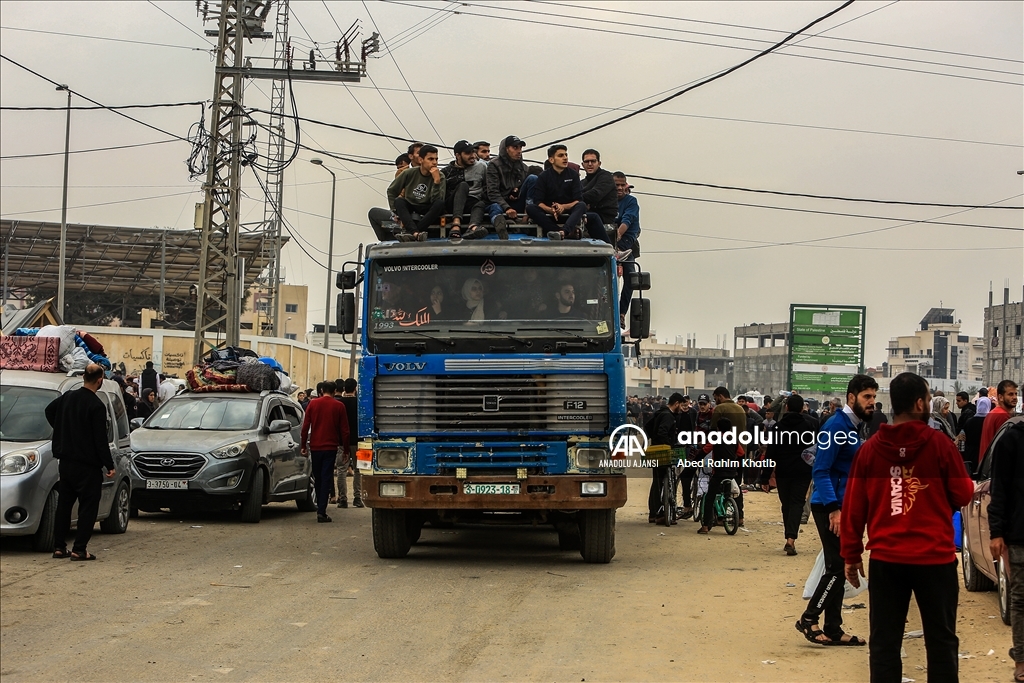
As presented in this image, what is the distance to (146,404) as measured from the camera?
2245cm

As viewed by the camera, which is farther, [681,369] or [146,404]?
[681,369]

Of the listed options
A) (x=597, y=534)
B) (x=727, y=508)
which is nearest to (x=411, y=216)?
(x=597, y=534)

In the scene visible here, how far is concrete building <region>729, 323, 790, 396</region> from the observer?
7000cm

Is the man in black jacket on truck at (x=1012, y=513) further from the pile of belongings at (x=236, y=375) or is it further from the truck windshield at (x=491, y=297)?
the pile of belongings at (x=236, y=375)

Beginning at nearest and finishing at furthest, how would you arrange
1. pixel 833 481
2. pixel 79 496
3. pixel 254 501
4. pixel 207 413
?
pixel 833 481 → pixel 79 496 → pixel 254 501 → pixel 207 413

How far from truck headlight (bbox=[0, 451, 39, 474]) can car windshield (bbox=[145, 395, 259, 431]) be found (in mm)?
4377

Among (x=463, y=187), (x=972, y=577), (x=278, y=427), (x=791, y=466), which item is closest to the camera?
(x=972, y=577)

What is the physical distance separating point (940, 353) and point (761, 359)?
10.8m

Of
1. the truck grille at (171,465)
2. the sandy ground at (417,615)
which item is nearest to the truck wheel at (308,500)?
the truck grille at (171,465)

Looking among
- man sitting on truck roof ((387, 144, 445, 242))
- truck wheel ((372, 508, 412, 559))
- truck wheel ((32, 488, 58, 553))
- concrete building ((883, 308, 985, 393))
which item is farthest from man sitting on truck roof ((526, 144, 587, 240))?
concrete building ((883, 308, 985, 393))

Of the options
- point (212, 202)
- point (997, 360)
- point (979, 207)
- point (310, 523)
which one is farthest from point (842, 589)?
point (997, 360)

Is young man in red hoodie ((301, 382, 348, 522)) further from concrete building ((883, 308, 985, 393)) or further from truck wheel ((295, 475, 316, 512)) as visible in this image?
concrete building ((883, 308, 985, 393))

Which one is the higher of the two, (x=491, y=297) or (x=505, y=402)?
(x=491, y=297)

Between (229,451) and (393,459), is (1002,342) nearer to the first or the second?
(229,451)
